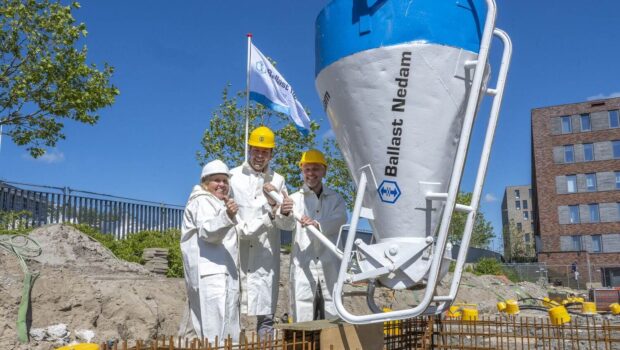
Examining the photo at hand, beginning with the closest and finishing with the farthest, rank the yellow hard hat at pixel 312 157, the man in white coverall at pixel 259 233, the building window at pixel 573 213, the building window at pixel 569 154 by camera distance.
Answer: the man in white coverall at pixel 259 233 < the yellow hard hat at pixel 312 157 < the building window at pixel 573 213 < the building window at pixel 569 154

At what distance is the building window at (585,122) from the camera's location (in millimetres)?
45594

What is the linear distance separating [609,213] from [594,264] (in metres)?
4.34

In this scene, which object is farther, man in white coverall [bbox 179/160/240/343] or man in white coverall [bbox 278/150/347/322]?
man in white coverall [bbox 278/150/347/322]

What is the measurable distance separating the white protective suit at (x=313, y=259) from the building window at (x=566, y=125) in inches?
1820

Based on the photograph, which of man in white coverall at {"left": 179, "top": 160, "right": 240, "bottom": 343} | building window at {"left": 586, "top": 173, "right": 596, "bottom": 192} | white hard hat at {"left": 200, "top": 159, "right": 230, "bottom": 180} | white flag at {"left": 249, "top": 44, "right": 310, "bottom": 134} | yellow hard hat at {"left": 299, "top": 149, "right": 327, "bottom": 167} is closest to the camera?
man in white coverall at {"left": 179, "top": 160, "right": 240, "bottom": 343}

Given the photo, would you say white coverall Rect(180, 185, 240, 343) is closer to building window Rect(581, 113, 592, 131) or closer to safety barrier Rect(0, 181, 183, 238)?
safety barrier Rect(0, 181, 183, 238)

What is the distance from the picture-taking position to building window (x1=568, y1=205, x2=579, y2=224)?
150 ft

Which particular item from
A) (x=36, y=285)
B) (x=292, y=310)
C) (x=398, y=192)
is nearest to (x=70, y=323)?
(x=36, y=285)

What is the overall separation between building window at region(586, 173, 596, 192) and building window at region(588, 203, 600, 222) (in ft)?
4.26

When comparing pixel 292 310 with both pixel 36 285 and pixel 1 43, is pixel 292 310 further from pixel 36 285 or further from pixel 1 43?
pixel 1 43

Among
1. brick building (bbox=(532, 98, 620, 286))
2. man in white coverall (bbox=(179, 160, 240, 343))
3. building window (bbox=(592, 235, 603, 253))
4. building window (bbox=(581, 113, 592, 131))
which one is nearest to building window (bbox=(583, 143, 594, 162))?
brick building (bbox=(532, 98, 620, 286))

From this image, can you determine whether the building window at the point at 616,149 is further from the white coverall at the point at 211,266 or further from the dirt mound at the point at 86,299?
the white coverall at the point at 211,266

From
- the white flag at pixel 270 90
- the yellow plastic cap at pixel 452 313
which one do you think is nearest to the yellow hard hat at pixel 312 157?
the white flag at pixel 270 90

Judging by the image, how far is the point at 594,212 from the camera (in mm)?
45094
